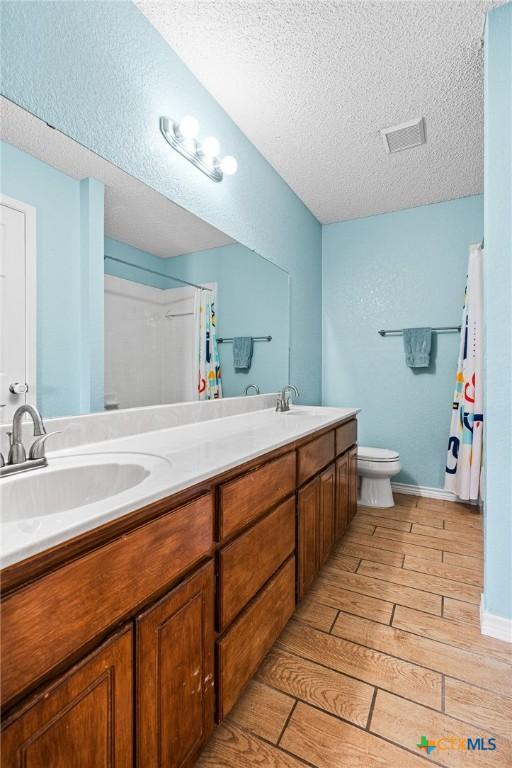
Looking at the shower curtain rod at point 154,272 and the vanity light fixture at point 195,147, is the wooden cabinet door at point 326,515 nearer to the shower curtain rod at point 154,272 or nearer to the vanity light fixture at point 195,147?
the shower curtain rod at point 154,272

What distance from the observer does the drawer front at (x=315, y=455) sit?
1.50 m

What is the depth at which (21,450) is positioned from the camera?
2.98 ft

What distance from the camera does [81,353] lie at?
1213 millimetres

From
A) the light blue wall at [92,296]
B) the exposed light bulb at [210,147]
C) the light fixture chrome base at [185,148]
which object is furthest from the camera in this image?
the exposed light bulb at [210,147]

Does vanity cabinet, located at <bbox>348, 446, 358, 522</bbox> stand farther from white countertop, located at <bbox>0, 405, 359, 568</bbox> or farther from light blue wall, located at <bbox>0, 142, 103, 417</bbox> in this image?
light blue wall, located at <bbox>0, 142, 103, 417</bbox>

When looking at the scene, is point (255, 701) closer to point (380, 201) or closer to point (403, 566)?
point (403, 566)

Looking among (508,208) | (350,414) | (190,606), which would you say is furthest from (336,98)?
(190,606)

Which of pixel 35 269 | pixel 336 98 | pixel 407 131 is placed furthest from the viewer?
pixel 407 131

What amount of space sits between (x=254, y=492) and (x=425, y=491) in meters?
2.43

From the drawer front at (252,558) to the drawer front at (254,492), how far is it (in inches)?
1.7

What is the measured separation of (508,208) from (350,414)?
4.06 ft

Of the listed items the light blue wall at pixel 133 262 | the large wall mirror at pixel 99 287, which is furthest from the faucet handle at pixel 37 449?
the light blue wall at pixel 133 262

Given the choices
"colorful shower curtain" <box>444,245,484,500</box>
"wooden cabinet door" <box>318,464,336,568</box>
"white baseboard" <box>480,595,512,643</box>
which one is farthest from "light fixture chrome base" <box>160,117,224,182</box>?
"white baseboard" <box>480,595,512,643</box>

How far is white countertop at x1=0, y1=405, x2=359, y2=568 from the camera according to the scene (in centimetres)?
57
